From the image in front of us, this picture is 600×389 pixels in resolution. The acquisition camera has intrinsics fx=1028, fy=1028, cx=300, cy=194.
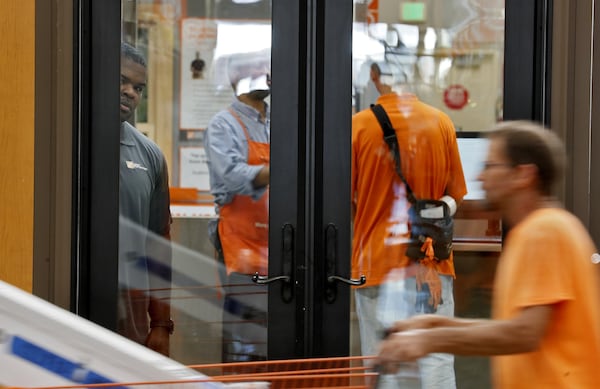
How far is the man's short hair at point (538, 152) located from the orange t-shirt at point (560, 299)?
188mm

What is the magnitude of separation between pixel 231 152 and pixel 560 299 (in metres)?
2.50

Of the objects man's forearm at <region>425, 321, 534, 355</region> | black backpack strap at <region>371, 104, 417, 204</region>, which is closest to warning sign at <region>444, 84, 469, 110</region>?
black backpack strap at <region>371, 104, 417, 204</region>

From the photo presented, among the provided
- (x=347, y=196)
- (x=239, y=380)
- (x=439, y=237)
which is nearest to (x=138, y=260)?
(x=347, y=196)

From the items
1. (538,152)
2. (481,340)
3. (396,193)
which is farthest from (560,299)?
(396,193)

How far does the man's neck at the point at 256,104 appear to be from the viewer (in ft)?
15.4

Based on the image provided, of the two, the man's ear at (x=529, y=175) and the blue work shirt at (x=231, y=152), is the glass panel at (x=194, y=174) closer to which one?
the blue work shirt at (x=231, y=152)

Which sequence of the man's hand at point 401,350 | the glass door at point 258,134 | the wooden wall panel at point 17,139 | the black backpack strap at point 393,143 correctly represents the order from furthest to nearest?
the black backpack strap at point 393,143 < the glass door at point 258,134 < the wooden wall panel at point 17,139 < the man's hand at point 401,350

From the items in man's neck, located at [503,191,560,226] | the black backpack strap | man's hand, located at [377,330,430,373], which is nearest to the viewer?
man's hand, located at [377,330,430,373]

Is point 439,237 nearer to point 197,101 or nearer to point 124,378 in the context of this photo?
point 197,101

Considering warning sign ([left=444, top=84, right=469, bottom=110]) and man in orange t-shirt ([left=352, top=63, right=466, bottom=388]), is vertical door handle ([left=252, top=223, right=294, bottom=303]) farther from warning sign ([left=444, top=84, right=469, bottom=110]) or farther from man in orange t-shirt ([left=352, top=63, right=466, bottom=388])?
warning sign ([left=444, top=84, right=469, bottom=110])

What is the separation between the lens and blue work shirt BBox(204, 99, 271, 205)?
15.5ft

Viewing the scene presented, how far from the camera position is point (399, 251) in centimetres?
476

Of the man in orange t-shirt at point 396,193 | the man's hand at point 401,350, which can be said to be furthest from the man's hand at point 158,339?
the man's hand at point 401,350

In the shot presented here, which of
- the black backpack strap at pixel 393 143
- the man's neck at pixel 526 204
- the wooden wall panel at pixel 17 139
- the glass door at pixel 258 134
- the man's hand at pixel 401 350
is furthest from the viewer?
the black backpack strap at pixel 393 143
